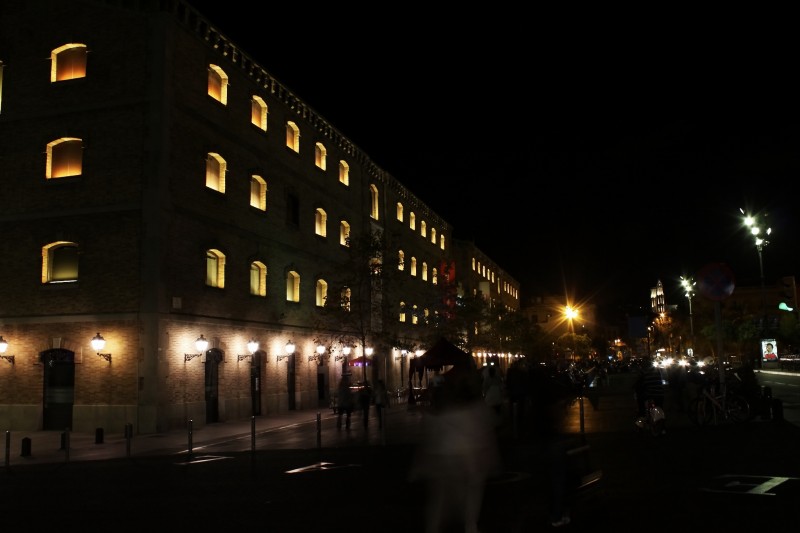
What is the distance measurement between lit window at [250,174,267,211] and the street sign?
21.9 meters

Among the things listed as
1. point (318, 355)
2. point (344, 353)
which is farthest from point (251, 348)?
point (344, 353)

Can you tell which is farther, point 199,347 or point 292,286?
point 292,286

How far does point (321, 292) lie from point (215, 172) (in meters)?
11.9

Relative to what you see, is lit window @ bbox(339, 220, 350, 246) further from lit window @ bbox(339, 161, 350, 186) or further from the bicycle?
the bicycle

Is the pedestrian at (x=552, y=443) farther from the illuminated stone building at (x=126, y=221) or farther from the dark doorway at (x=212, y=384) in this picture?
the dark doorway at (x=212, y=384)

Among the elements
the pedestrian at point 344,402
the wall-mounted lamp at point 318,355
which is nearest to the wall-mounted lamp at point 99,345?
the pedestrian at point 344,402

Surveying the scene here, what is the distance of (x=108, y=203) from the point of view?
2773cm

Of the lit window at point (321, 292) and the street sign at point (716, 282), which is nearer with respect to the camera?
the street sign at point (716, 282)

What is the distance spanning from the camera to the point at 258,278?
3459 centimetres

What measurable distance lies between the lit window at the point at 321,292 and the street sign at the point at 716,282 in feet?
84.7

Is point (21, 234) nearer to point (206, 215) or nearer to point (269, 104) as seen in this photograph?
point (206, 215)

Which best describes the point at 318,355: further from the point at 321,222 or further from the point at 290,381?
the point at 321,222

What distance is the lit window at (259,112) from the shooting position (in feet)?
114

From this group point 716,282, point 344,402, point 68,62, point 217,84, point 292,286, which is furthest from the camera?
point 292,286
